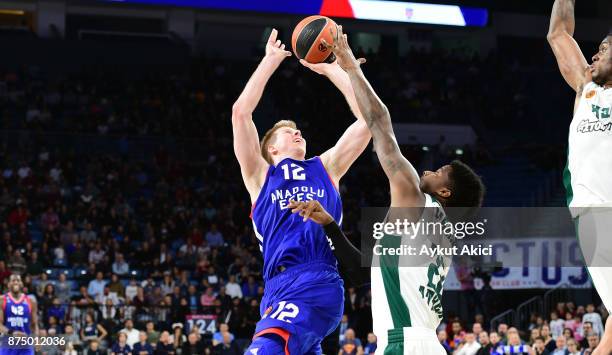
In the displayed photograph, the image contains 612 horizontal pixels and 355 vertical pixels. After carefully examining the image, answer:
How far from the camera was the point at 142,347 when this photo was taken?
1691 centimetres

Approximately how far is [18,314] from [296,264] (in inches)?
460

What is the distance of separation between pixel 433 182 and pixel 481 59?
2836cm

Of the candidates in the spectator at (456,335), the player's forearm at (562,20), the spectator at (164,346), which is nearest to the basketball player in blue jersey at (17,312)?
the spectator at (164,346)

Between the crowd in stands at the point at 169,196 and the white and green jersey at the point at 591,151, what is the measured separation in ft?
39.1

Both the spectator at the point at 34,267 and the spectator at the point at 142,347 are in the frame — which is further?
the spectator at the point at 34,267

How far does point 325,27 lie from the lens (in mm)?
5980

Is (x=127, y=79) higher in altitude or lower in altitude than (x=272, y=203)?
higher

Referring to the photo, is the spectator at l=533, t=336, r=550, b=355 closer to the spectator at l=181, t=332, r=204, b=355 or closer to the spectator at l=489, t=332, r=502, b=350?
the spectator at l=489, t=332, r=502, b=350

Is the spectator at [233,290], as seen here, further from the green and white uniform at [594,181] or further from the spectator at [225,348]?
the green and white uniform at [594,181]

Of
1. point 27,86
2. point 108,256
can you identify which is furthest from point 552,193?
point 27,86

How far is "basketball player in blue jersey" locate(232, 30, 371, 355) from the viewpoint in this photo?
17.4 ft

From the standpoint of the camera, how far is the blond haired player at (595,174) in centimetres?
474

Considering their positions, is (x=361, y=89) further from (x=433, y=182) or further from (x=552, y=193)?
(x=552, y=193)

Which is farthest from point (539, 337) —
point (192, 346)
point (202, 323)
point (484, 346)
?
point (202, 323)
